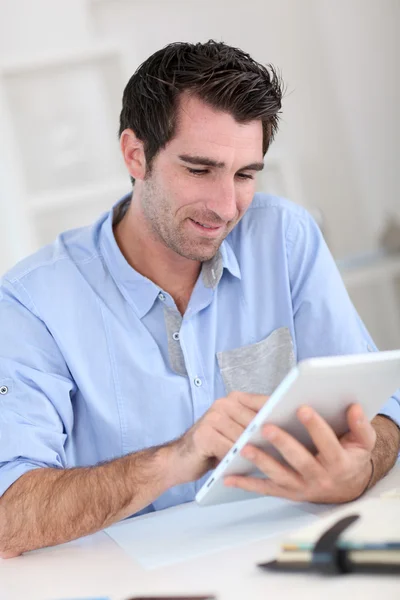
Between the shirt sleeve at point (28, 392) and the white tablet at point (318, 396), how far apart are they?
345mm

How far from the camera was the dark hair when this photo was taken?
5.50 feet

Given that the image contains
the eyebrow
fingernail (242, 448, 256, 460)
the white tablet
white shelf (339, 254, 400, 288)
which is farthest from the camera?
white shelf (339, 254, 400, 288)

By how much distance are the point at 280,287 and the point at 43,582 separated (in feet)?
2.72

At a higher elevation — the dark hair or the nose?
the dark hair

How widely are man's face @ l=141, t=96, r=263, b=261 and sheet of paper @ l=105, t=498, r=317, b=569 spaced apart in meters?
0.54

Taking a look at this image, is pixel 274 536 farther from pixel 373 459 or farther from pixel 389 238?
pixel 389 238

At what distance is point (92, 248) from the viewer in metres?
1.78

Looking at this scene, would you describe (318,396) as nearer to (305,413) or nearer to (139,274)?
(305,413)

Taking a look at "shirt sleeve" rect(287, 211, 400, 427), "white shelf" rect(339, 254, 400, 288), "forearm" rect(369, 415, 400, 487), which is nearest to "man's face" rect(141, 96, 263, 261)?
"shirt sleeve" rect(287, 211, 400, 427)

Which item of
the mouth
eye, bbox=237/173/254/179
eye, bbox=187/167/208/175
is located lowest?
the mouth

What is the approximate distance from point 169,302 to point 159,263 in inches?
4.7

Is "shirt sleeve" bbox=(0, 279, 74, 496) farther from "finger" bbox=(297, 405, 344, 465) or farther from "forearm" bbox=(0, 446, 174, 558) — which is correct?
"finger" bbox=(297, 405, 344, 465)

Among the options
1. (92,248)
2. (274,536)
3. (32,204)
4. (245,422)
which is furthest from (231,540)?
(32,204)

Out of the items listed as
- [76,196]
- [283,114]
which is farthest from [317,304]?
[283,114]
